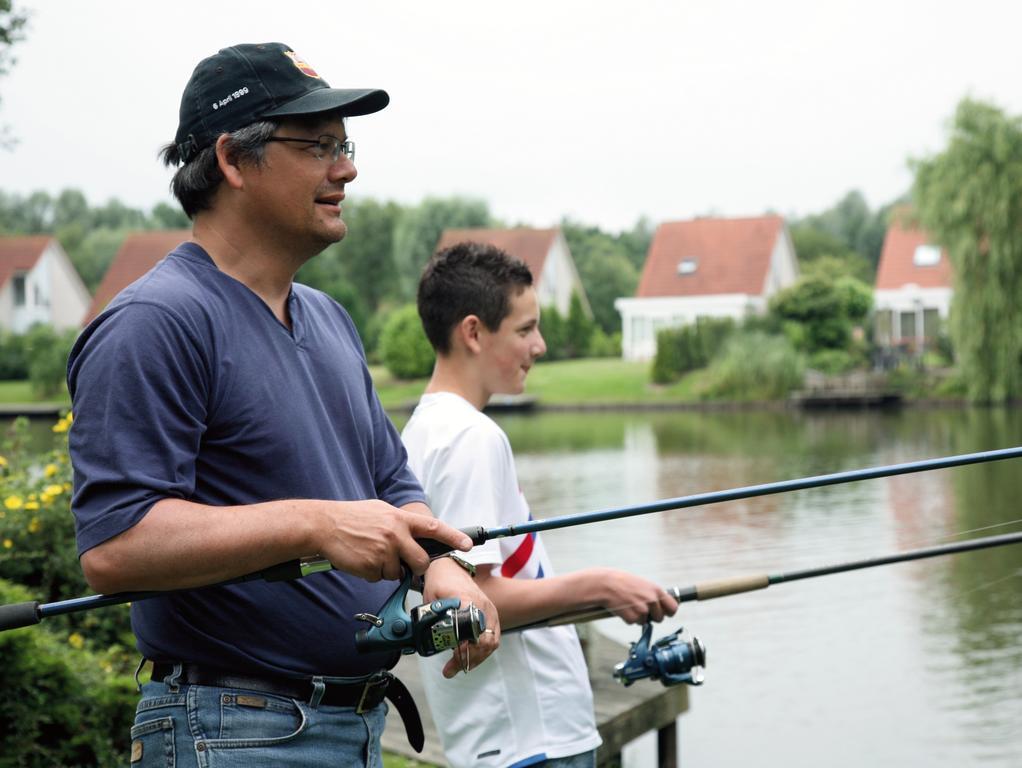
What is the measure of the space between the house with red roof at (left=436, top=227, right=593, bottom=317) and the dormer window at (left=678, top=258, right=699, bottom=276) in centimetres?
565

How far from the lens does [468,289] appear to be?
3.12m

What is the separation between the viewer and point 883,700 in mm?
7594

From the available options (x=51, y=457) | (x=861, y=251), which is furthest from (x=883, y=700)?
(x=861, y=251)

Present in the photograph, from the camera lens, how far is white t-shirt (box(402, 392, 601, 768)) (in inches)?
103

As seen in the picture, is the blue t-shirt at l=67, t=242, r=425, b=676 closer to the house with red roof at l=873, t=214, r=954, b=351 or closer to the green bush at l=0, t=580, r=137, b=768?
the green bush at l=0, t=580, r=137, b=768

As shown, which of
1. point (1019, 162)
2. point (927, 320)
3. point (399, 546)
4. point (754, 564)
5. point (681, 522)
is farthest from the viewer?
point (927, 320)

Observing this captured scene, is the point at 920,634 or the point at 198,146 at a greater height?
the point at 198,146

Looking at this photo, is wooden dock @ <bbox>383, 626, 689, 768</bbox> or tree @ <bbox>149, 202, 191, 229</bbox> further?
tree @ <bbox>149, 202, 191, 229</bbox>

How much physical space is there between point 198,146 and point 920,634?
797 centimetres

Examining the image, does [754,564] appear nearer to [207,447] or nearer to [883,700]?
[883,700]

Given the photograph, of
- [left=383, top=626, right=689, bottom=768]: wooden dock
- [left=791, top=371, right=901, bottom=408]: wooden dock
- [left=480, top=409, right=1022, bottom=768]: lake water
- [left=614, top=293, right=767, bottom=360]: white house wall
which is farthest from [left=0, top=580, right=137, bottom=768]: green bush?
[left=614, top=293, right=767, bottom=360]: white house wall

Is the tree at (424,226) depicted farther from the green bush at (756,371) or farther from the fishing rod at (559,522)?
the fishing rod at (559,522)

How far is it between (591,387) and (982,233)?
13.6 metres

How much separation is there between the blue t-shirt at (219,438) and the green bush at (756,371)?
3500 cm
